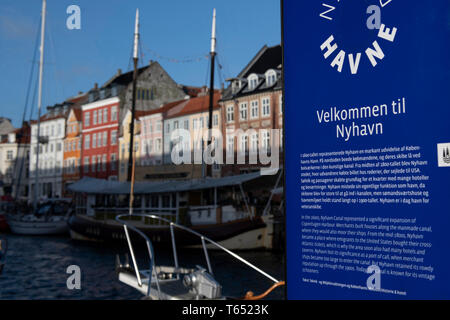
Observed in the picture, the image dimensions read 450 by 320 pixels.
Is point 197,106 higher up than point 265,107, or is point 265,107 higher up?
point 197,106

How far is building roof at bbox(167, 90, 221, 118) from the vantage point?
4678cm

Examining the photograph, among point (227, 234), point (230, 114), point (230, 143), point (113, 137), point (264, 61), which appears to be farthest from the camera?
point (113, 137)

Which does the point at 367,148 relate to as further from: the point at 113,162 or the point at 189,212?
the point at 113,162

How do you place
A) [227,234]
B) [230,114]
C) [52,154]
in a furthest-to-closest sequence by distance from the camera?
1. [52,154]
2. [230,114]
3. [227,234]

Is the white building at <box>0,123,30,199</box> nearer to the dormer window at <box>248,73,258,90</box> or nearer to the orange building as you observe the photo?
the orange building

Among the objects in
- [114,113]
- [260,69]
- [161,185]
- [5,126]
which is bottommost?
[161,185]

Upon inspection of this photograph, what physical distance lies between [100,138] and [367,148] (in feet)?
→ 198

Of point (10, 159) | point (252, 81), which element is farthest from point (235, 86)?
point (10, 159)

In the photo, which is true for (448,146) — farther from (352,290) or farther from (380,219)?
(352,290)

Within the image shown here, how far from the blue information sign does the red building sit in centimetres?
5572

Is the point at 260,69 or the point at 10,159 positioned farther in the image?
the point at 10,159

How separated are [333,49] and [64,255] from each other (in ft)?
84.6

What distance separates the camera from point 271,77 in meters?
41.5
